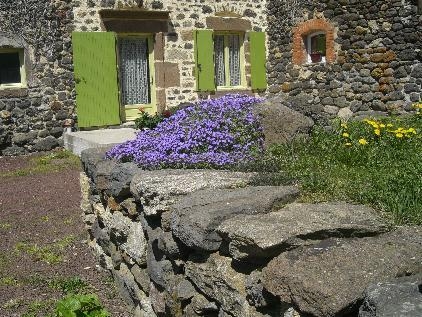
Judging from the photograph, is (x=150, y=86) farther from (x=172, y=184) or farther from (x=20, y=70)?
(x=172, y=184)

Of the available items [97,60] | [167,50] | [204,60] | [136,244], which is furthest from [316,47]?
[136,244]

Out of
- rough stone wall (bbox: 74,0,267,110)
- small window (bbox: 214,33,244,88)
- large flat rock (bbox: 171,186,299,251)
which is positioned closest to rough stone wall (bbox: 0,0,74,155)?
rough stone wall (bbox: 74,0,267,110)

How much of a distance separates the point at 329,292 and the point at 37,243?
4.87 meters

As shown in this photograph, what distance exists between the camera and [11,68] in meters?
11.6

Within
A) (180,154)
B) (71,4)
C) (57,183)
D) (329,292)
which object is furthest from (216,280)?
(71,4)

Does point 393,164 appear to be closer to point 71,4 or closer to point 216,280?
point 216,280

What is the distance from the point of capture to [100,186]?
4.96 metres

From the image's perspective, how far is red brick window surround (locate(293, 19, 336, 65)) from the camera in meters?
11.7

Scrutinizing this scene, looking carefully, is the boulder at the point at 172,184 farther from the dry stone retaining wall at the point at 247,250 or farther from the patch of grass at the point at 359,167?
the patch of grass at the point at 359,167

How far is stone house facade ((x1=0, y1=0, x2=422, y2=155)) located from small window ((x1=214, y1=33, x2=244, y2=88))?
0.04m

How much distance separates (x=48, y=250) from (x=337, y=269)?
450 cm

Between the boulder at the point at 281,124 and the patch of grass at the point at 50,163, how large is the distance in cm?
651

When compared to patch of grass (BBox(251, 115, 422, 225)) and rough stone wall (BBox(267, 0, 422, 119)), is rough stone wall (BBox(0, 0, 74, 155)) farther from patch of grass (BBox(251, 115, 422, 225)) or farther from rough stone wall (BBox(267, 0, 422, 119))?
patch of grass (BBox(251, 115, 422, 225))

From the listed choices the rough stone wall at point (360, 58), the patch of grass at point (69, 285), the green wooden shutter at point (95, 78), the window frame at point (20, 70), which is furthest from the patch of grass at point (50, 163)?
the patch of grass at point (69, 285)
